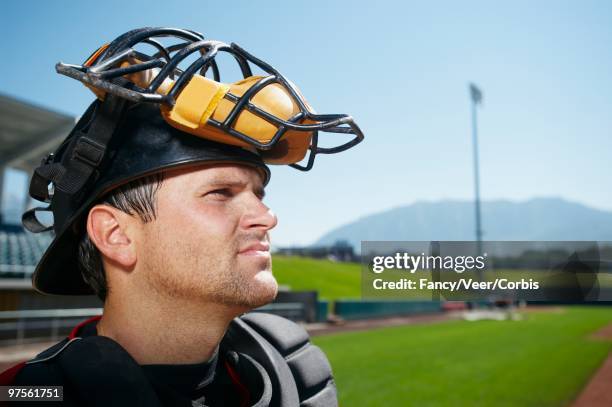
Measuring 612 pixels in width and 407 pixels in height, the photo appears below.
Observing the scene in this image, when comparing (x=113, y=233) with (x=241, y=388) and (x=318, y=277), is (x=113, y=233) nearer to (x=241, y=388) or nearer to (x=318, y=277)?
(x=241, y=388)

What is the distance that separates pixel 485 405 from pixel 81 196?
8.05m

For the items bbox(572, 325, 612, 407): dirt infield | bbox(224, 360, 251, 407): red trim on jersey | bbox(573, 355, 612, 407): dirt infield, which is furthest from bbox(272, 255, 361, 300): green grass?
bbox(224, 360, 251, 407): red trim on jersey

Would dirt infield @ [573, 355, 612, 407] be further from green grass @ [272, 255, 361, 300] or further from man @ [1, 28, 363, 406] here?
green grass @ [272, 255, 361, 300]

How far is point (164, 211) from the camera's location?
→ 1330mm

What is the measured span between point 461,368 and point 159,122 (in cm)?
1176

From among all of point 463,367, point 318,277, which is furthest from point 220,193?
point 318,277

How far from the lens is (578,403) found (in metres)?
8.52

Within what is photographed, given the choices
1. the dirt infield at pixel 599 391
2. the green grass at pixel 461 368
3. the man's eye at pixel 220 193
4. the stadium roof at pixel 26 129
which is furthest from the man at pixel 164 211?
the stadium roof at pixel 26 129

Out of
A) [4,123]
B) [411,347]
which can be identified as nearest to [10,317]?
[411,347]

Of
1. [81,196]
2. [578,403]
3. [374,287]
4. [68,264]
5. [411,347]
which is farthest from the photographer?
[411,347]

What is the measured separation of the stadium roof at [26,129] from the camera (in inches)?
837

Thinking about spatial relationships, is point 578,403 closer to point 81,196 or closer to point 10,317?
point 81,196

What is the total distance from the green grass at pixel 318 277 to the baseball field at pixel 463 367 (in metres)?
26.7

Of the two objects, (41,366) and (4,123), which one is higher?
(4,123)
